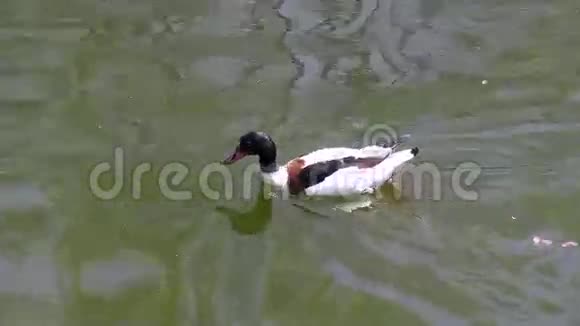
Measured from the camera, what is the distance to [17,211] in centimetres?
695

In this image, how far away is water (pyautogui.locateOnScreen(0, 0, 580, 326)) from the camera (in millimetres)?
6266

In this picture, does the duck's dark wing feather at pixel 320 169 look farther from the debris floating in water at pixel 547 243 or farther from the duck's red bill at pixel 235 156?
the debris floating in water at pixel 547 243

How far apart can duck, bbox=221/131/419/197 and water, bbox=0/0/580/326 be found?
0.19 meters

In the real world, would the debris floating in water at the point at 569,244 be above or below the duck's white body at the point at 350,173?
below

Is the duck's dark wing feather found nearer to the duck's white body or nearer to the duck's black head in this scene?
the duck's white body

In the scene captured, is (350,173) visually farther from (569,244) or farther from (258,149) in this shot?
(569,244)

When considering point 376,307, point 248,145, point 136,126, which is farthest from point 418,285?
point 136,126

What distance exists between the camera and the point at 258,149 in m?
6.97

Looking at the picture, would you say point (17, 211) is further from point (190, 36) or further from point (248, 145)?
point (190, 36)

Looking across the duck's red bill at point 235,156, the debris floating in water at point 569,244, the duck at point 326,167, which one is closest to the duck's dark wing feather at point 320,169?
the duck at point 326,167

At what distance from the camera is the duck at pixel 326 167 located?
6.91m

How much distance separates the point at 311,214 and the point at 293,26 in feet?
9.38

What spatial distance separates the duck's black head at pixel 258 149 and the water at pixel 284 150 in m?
0.33

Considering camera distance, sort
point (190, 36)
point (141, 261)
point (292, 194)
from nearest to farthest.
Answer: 1. point (141, 261)
2. point (292, 194)
3. point (190, 36)
